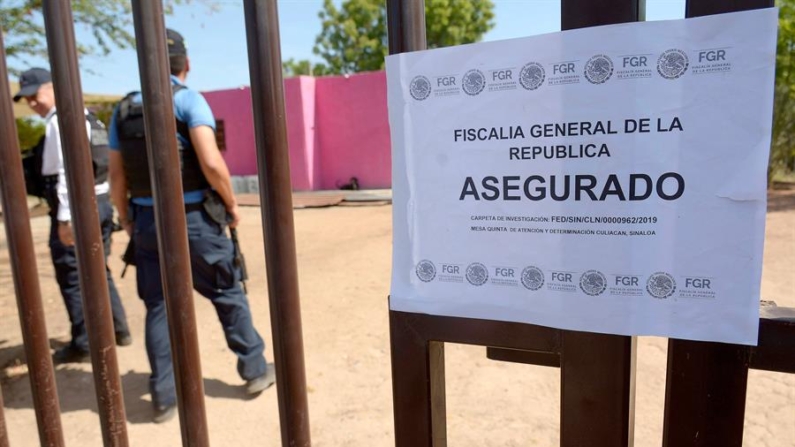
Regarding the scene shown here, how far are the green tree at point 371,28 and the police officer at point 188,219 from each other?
78.5 feet


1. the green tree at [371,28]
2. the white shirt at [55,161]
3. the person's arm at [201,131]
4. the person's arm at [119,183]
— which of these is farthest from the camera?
the green tree at [371,28]

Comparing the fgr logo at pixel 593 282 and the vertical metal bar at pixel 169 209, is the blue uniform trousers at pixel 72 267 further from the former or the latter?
the fgr logo at pixel 593 282

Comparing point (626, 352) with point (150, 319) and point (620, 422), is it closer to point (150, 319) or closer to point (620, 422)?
point (620, 422)

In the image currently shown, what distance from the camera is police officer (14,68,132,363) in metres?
3.09

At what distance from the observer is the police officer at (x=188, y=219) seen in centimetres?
261

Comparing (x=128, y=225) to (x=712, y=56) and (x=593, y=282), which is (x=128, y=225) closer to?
(x=593, y=282)

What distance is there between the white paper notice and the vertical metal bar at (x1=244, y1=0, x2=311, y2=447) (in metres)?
0.24

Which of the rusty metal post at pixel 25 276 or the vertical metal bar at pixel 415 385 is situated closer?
the vertical metal bar at pixel 415 385

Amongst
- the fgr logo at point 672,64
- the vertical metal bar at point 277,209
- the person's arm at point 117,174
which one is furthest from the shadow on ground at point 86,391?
the fgr logo at point 672,64

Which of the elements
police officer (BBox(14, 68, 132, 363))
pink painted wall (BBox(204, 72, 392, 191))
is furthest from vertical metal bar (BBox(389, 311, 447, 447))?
pink painted wall (BBox(204, 72, 392, 191))

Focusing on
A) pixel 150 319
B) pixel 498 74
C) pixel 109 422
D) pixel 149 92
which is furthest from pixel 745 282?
pixel 150 319

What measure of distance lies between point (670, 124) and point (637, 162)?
0.06m

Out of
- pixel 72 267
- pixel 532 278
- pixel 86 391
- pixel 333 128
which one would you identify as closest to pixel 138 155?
pixel 72 267

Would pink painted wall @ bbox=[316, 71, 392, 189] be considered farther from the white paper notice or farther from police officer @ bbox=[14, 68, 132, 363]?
the white paper notice
